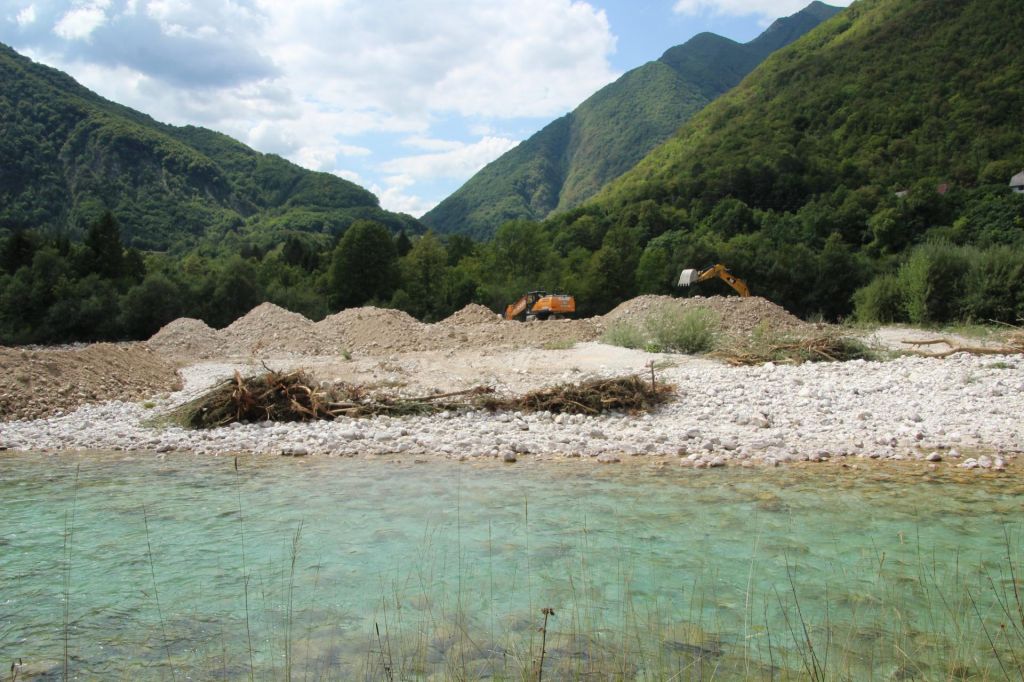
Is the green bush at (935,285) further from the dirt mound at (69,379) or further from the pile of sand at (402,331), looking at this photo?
the dirt mound at (69,379)

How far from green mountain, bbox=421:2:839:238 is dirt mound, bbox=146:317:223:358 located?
3412 inches

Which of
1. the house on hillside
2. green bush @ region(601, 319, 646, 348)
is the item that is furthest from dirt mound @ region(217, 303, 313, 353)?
the house on hillside

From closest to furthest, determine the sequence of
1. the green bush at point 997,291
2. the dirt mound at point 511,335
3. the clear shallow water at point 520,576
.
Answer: the clear shallow water at point 520,576 → the dirt mound at point 511,335 → the green bush at point 997,291

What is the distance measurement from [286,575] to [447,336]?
53.3ft

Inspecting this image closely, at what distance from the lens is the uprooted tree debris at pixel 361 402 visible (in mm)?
10250

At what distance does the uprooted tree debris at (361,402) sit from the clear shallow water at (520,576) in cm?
298

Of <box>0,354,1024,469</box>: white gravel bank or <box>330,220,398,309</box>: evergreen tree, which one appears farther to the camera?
<box>330,220,398,309</box>: evergreen tree

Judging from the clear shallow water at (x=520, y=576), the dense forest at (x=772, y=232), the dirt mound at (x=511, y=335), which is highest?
the dense forest at (x=772, y=232)

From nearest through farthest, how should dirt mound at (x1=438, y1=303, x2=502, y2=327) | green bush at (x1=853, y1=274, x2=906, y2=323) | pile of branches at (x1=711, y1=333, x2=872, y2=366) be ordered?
pile of branches at (x1=711, y1=333, x2=872, y2=366), green bush at (x1=853, y1=274, x2=906, y2=323), dirt mound at (x1=438, y1=303, x2=502, y2=327)

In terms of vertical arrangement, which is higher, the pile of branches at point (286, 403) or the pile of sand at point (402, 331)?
the pile of sand at point (402, 331)

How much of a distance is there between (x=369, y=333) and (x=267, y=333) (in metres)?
3.87

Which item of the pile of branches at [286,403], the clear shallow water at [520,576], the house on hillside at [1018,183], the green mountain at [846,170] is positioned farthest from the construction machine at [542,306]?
the house on hillside at [1018,183]

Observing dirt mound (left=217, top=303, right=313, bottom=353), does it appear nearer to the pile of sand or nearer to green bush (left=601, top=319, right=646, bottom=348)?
the pile of sand

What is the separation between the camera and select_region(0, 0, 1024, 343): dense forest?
1302 inches
